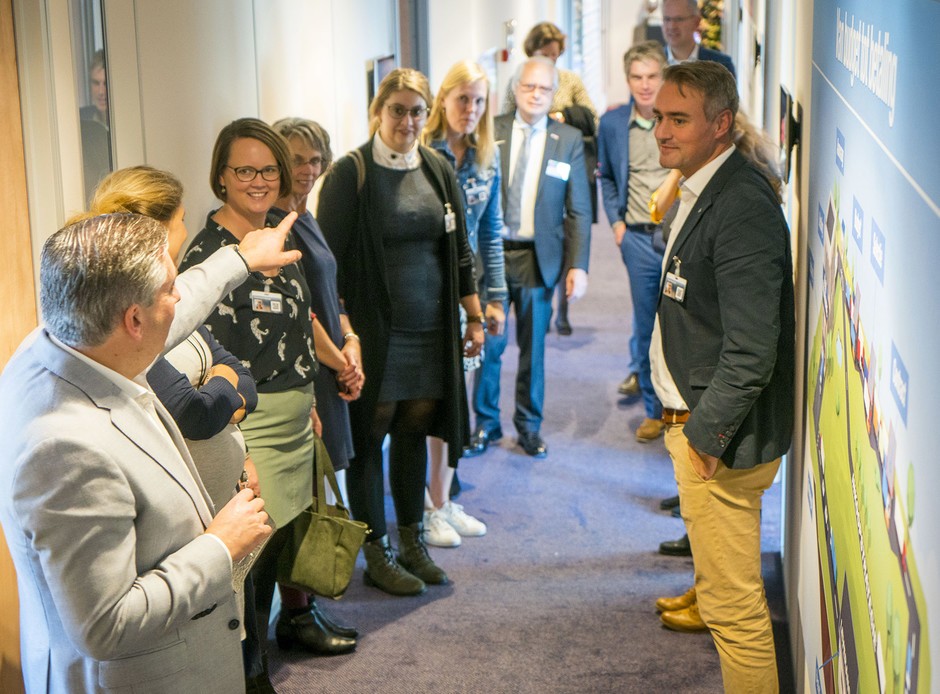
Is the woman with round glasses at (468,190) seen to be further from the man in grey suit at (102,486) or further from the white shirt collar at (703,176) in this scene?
the man in grey suit at (102,486)

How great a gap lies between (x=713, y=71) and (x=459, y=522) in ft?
7.69

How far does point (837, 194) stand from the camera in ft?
6.96

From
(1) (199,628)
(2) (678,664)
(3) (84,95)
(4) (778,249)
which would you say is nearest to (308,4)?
(3) (84,95)

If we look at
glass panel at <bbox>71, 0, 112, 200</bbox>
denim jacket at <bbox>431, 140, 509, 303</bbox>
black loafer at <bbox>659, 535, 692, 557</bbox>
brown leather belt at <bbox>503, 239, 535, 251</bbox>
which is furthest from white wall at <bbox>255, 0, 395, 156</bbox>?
black loafer at <bbox>659, 535, 692, 557</bbox>

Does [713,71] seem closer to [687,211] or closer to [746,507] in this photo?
[687,211]

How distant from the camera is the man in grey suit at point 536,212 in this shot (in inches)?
209

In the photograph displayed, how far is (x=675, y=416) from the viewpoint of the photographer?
9.63 feet

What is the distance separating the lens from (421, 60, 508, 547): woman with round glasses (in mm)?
4359

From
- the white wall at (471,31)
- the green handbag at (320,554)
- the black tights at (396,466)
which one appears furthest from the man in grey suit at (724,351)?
the white wall at (471,31)

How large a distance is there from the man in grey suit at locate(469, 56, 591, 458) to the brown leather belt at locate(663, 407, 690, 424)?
245cm

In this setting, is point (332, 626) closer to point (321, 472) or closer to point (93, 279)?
point (321, 472)

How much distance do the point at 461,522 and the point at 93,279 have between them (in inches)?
121

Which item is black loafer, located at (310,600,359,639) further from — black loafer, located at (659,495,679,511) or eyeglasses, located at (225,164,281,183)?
black loafer, located at (659,495,679,511)

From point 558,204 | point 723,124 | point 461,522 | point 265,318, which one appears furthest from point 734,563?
point 558,204
